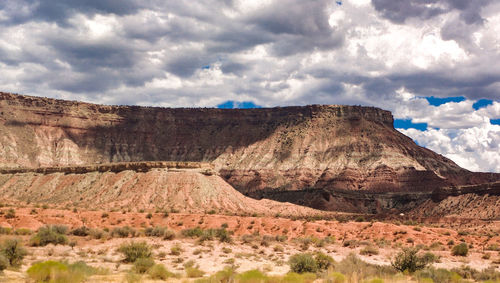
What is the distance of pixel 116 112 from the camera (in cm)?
14588

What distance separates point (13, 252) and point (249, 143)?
117293 mm

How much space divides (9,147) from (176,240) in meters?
93.6

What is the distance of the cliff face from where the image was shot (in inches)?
4618

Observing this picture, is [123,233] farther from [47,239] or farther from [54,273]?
[54,273]

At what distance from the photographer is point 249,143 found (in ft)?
458

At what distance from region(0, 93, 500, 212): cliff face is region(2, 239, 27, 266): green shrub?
84.9 m

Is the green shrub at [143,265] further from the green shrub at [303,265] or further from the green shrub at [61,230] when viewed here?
the green shrub at [61,230]

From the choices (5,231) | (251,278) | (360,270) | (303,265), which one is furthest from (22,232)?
(360,270)

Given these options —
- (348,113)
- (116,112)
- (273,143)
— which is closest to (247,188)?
(273,143)

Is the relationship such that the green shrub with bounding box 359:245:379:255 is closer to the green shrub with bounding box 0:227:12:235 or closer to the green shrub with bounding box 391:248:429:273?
the green shrub with bounding box 391:248:429:273

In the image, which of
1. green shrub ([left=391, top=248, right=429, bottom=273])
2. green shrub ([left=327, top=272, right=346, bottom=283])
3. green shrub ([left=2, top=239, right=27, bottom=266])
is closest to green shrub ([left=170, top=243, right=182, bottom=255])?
green shrub ([left=2, top=239, right=27, bottom=266])

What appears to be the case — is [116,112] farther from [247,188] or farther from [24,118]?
[247,188]

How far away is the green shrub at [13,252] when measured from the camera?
22234 millimetres

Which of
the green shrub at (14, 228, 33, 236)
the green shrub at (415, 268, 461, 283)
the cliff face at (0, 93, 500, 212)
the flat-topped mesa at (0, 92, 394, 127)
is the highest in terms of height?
the flat-topped mesa at (0, 92, 394, 127)
